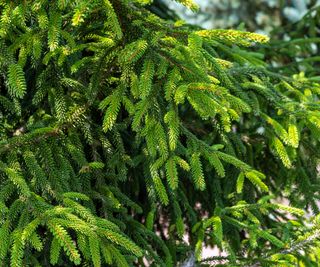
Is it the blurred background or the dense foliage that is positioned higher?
the blurred background

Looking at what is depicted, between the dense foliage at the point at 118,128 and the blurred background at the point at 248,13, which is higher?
the blurred background at the point at 248,13

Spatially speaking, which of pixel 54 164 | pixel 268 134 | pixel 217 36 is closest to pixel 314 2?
pixel 268 134

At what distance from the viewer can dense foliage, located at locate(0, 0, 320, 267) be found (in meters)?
2.06

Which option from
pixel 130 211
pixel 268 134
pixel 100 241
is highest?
pixel 268 134

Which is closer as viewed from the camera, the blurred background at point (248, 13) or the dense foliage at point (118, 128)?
the dense foliage at point (118, 128)

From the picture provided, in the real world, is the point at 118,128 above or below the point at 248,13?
below

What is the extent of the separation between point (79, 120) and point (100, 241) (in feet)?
2.21

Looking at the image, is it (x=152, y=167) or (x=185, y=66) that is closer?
(x=185, y=66)

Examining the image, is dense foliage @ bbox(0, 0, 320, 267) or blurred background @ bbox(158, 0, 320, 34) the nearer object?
dense foliage @ bbox(0, 0, 320, 267)

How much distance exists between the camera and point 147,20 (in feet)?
7.45

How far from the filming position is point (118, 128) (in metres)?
2.66

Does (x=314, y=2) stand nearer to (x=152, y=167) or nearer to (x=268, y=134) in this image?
(x=268, y=134)

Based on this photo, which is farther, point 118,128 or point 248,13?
point 248,13

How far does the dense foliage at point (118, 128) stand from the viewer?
2.06 meters
